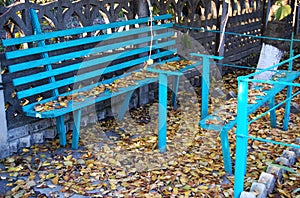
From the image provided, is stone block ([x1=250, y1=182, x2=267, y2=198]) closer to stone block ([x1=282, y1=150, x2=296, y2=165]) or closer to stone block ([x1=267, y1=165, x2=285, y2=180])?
stone block ([x1=267, y1=165, x2=285, y2=180])

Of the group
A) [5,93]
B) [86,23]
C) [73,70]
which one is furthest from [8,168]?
[86,23]

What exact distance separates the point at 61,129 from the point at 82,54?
0.96m

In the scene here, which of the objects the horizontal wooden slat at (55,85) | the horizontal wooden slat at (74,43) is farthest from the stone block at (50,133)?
the horizontal wooden slat at (74,43)

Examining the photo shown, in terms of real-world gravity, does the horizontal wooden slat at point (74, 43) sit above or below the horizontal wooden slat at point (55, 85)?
above

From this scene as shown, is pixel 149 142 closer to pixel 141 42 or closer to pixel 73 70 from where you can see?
pixel 73 70

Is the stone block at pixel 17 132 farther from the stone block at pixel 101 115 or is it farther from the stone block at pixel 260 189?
the stone block at pixel 260 189

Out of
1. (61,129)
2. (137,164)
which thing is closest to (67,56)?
(61,129)

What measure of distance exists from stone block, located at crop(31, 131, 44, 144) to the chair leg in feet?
0.79

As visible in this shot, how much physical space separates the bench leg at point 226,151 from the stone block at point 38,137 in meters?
2.09

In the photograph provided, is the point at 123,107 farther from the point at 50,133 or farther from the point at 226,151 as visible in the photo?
the point at 226,151

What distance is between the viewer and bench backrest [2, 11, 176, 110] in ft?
14.6

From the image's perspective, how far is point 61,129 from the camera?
15.3 ft

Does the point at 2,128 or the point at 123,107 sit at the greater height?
the point at 2,128

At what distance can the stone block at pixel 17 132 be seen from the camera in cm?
446
